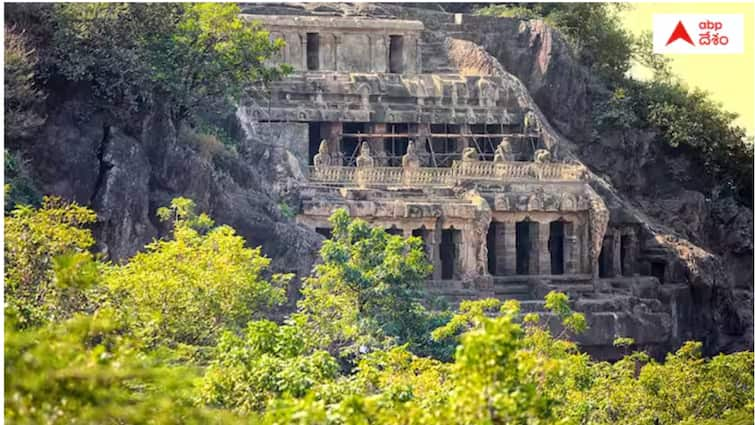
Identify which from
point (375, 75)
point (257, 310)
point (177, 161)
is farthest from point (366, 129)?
point (257, 310)

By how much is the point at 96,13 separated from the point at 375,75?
1344cm

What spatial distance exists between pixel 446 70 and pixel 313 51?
12.1ft

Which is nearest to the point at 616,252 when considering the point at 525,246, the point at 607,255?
the point at 607,255

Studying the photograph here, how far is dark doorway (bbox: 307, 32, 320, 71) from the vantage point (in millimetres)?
62219

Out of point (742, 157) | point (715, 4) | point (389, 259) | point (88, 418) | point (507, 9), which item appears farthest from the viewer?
point (507, 9)

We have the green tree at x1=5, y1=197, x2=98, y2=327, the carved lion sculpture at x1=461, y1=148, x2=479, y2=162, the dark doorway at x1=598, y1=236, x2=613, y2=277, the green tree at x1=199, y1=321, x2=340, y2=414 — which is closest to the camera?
the green tree at x1=199, y1=321, x2=340, y2=414

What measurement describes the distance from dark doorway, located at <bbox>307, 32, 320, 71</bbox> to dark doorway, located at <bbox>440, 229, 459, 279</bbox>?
749 centimetres

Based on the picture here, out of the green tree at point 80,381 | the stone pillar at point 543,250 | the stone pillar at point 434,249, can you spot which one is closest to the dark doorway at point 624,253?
the stone pillar at point 543,250

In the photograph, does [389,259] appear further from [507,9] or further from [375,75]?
[507,9]

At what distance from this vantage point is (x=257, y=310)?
44.5 metres

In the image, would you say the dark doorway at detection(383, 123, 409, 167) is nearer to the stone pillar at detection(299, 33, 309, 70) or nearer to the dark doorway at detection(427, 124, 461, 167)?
the dark doorway at detection(427, 124, 461, 167)

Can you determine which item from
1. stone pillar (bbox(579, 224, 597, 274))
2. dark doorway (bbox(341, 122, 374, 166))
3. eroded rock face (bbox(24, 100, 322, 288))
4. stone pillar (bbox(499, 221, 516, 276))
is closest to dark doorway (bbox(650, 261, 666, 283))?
stone pillar (bbox(579, 224, 597, 274))

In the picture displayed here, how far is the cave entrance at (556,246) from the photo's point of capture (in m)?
59.0

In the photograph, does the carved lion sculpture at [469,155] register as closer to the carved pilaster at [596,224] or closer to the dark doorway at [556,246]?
the dark doorway at [556,246]
